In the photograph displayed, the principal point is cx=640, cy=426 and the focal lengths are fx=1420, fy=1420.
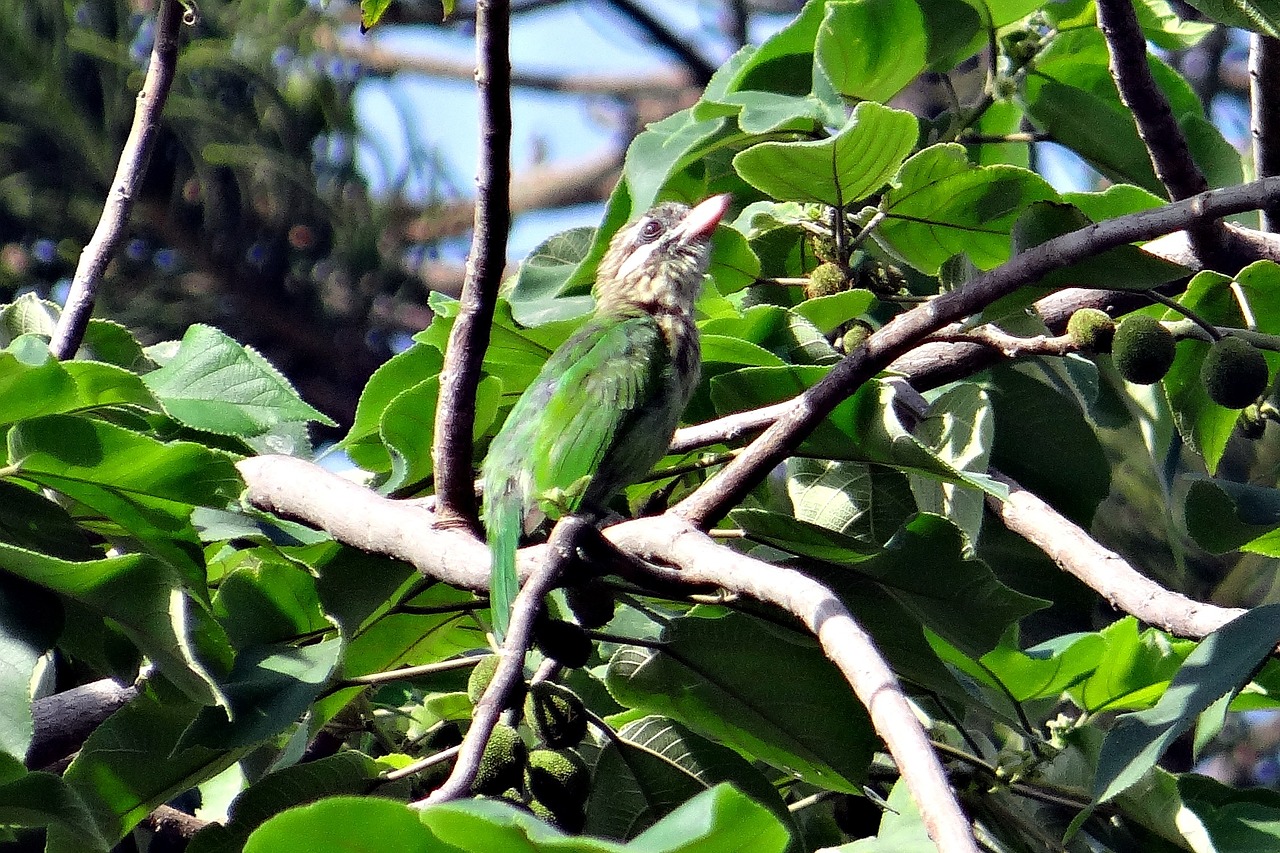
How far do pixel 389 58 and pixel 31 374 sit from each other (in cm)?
926

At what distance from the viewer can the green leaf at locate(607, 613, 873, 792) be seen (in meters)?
2.39

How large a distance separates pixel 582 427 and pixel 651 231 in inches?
49.9

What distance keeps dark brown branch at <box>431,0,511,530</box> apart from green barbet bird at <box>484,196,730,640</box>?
41 centimetres

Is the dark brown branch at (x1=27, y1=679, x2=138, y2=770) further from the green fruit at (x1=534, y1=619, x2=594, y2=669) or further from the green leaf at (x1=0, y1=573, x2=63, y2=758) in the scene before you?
the green fruit at (x1=534, y1=619, x2=594, y2=669)

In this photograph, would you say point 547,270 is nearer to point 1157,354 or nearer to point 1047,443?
point 1047,443

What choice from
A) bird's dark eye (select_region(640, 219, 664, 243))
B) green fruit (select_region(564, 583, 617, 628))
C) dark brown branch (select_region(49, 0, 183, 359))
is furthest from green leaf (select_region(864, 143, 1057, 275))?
dark brown branch (select_region(49, 0, 183, 359))

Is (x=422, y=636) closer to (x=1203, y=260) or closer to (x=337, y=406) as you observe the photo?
(x=1203, y=260)

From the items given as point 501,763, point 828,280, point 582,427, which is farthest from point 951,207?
point 501,763

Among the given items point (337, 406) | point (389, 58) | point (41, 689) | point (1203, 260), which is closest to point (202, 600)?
point (41, 689)

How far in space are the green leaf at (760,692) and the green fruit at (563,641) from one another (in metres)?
0.32

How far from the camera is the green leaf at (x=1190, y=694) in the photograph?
199 centimetres

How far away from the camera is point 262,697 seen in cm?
218

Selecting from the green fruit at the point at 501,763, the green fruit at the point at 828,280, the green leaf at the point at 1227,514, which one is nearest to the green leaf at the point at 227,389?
the green fruit at the point at 501,763

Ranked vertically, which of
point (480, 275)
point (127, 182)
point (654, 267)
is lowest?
point (654, 267)
